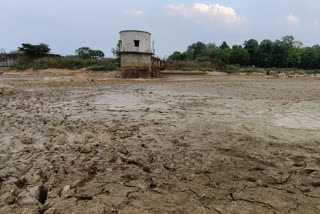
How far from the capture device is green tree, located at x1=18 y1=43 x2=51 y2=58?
37094 mm

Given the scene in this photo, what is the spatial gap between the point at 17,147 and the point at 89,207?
2.18m

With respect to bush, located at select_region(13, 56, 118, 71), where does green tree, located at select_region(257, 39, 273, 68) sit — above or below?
above

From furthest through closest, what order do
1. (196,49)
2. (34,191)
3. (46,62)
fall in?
(196,49) < (46,62) < (34,191)

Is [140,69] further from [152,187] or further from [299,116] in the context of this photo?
[152,187]

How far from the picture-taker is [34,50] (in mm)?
37656

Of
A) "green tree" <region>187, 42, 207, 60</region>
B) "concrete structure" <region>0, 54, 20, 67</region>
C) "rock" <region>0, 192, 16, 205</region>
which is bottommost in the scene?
"rock" <region>0, 192, 16, 205</region>

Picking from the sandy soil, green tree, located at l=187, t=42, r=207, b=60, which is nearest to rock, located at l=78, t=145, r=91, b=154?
the sandy soil

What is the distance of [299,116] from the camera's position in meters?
5.36

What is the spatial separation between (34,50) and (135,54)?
25541 millimetres

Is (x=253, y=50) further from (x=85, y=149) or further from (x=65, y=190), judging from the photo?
(x=65, y=190)

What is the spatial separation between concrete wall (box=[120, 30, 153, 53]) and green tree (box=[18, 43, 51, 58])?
24.2 m

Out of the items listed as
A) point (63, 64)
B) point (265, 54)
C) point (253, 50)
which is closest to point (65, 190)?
point (63, 64)

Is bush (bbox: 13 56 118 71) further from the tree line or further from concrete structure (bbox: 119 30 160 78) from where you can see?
the tree line

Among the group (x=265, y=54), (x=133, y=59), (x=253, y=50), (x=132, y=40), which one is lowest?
(x=133, y=59)
